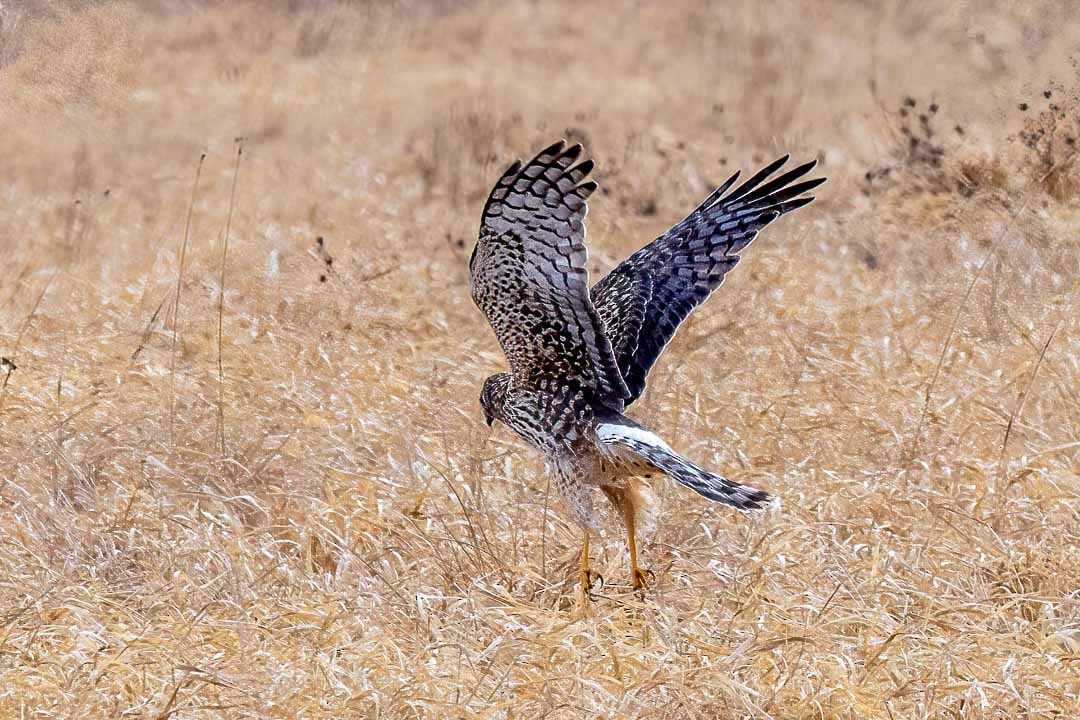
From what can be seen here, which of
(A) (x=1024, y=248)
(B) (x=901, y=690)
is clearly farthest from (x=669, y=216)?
(B) (x=901, y=690)

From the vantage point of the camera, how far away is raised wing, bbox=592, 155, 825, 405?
475 cm

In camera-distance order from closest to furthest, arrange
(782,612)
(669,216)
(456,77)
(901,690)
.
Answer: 1. (901,690)
2. (782,612)
3. (669,216)
4. (456,77)

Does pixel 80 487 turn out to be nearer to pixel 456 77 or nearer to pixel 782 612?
pixel 782 612

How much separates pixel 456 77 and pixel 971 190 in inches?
168

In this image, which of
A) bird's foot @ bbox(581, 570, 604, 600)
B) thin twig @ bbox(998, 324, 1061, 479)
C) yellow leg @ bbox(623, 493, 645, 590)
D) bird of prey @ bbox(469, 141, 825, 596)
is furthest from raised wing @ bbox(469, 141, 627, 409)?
thin twig @ bbox(998, 324, 1061, 479)

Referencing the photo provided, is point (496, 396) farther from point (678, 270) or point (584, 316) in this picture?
point (678, 270)

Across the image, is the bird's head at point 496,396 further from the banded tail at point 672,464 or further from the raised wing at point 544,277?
the banded tail at point 672,464

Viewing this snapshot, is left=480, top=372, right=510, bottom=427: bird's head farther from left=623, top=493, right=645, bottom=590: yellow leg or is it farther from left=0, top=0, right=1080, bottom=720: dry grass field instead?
left=623, top=493, right=645, bottom=590: yellow leg

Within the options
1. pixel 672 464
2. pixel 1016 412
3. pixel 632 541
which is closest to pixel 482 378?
pixel 632 541

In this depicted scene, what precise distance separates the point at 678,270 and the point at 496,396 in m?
0.76

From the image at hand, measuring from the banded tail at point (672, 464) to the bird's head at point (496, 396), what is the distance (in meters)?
0.47

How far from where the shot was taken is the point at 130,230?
832cm

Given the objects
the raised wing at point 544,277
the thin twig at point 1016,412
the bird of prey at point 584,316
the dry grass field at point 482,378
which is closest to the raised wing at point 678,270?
the bird of prey at point 584,316

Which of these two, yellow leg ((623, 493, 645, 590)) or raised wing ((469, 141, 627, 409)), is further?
yellow leg ((623, 493, 645, 590))
